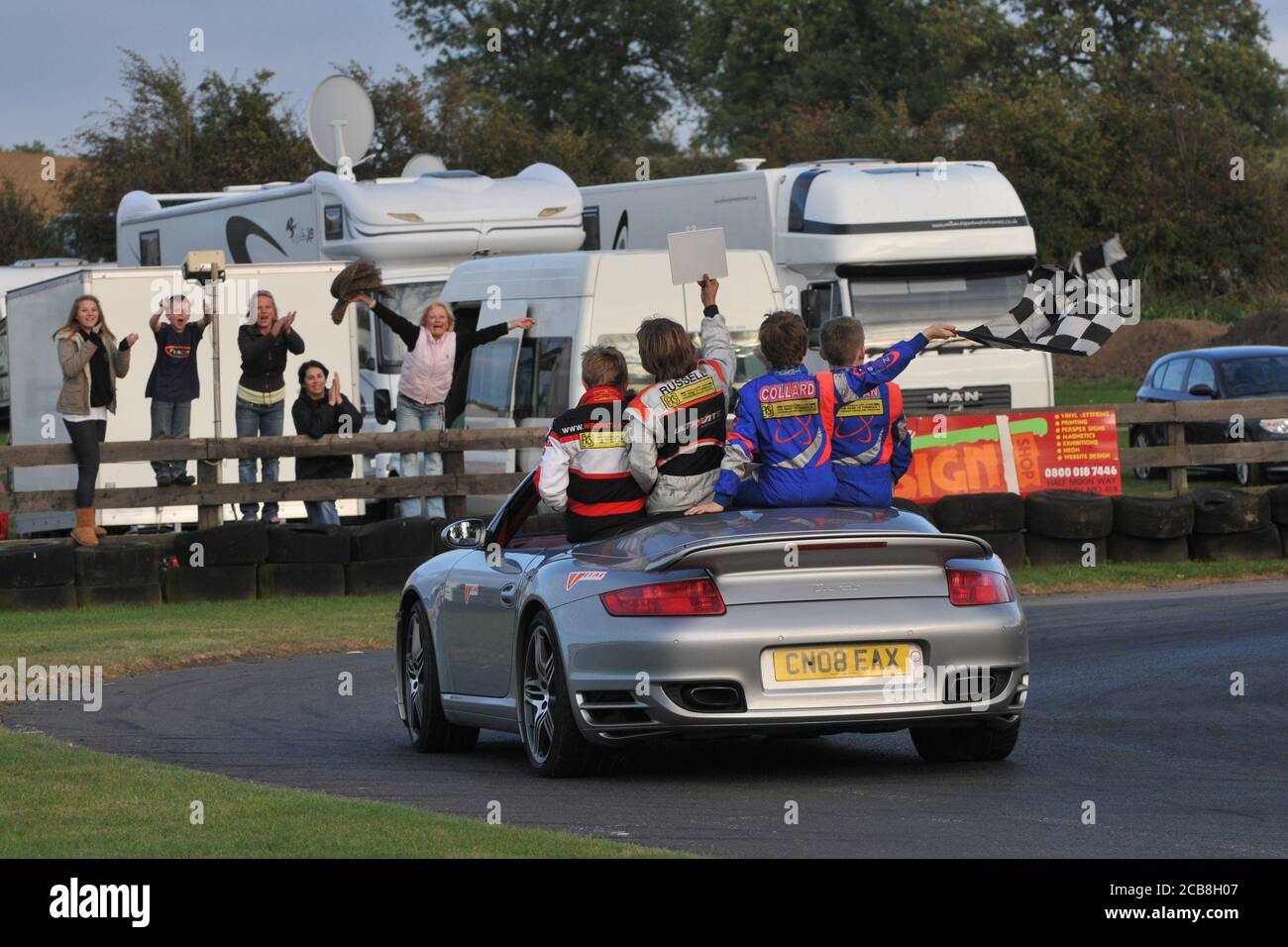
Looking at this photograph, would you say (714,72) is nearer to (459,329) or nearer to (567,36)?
(567,36)

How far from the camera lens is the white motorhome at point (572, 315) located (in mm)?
19219

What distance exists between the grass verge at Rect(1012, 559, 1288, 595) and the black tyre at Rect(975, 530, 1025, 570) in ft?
0.27

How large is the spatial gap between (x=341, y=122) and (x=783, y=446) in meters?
20.7

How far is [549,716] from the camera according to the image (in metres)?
9.07

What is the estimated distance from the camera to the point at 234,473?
2219 centimetres

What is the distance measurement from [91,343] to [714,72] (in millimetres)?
65513

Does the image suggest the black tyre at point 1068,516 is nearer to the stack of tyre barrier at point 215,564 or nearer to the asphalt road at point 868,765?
the asphalt road at point 868,765

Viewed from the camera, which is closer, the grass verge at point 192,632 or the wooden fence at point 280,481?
the grass verge at point 192,632

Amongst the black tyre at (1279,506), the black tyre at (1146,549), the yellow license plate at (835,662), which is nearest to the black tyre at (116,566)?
the black tyre at (1146,549)

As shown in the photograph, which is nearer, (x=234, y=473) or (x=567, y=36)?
(x=234, y=473)

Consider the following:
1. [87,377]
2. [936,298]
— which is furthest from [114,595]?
[936,298]

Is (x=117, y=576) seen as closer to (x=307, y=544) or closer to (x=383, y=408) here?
(x=307, y=544)

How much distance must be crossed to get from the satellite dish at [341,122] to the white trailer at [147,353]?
22.7 ft

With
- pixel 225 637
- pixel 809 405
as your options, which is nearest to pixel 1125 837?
pixel 809 405
